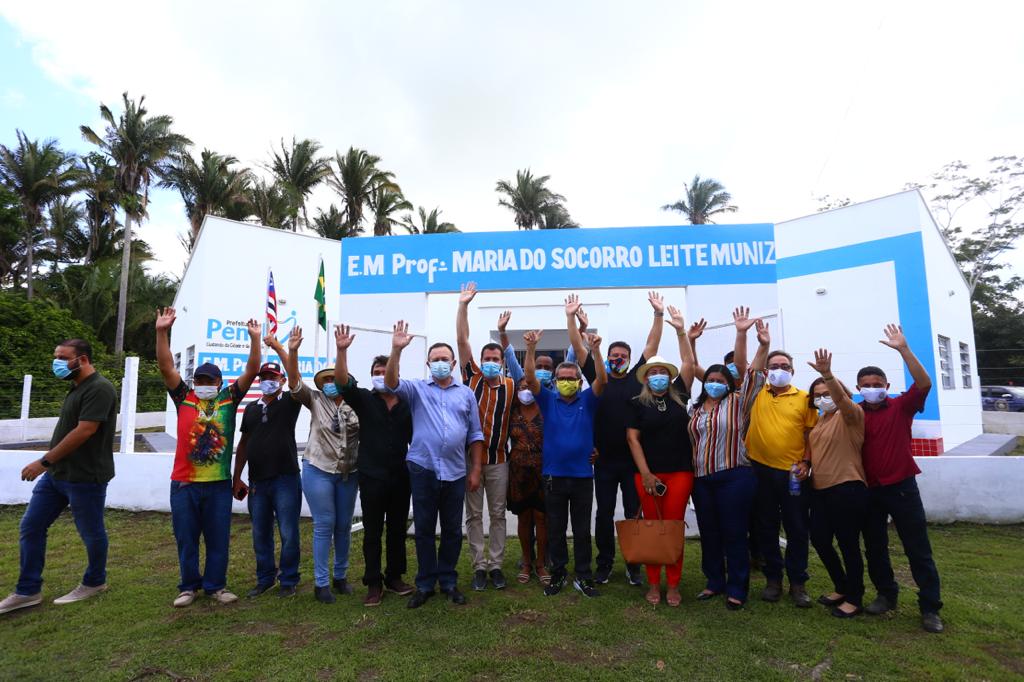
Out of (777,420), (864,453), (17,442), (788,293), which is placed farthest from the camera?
(788,293)

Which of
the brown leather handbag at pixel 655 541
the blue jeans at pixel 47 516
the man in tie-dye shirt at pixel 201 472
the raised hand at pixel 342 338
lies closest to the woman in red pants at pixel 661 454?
the brown leather handbag at pixel 655 541

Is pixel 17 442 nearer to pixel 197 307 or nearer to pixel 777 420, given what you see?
pixel 197 307

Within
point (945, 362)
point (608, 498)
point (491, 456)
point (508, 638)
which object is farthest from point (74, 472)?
point (945, 362)

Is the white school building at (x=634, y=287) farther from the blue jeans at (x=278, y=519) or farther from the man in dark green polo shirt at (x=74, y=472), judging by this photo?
the man in dark green polo shirt at (x=74, y=472)

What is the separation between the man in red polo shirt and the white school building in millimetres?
2947

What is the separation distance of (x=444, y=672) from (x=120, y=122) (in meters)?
29.9

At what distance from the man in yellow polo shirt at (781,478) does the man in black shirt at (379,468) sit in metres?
2.47

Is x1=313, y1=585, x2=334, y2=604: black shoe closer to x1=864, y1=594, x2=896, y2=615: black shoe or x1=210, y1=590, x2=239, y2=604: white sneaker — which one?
x1=210, y1=590, x2=239, y2=604: white sneaker

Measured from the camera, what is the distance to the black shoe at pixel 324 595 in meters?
3.89

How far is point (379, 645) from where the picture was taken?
3248 millimetres

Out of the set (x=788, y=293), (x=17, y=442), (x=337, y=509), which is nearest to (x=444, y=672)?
(x=337, y=509)

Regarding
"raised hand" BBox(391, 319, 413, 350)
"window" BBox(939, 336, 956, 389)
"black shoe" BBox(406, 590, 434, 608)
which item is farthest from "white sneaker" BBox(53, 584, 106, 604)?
"window" BBox(939, 336, 956, 389)

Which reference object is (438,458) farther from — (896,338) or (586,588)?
(896,338)

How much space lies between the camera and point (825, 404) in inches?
152
